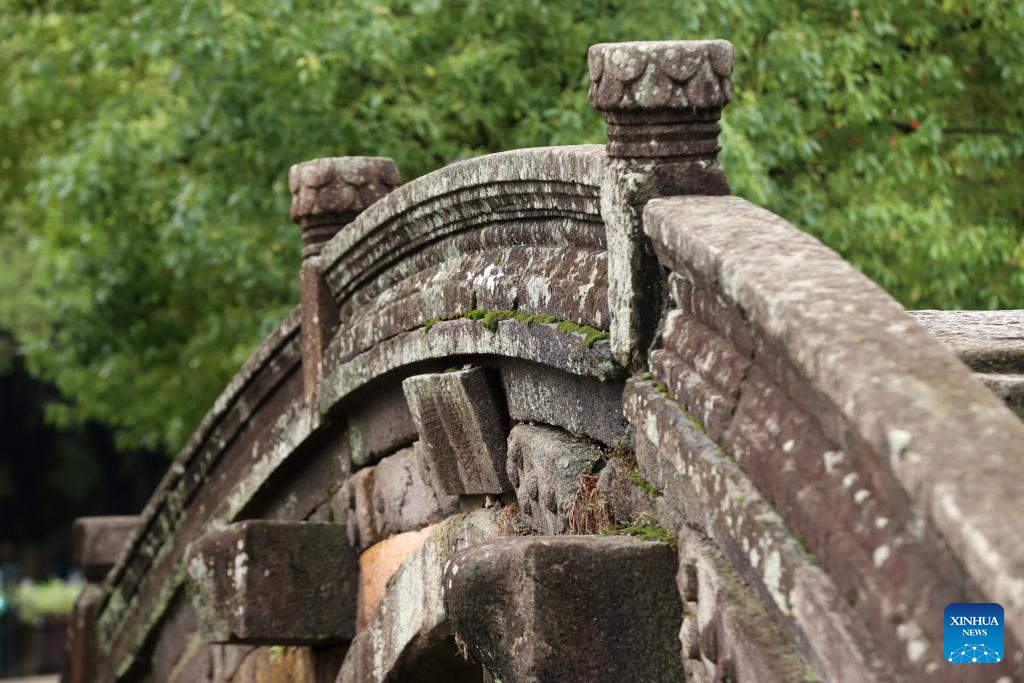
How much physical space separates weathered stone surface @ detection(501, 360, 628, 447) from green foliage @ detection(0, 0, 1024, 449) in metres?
3.58

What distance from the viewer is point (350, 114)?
832 centimetres

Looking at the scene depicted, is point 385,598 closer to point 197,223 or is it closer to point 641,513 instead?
point 641,513

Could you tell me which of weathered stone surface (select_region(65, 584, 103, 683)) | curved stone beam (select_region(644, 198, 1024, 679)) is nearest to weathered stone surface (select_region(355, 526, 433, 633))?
curved stone beam (select_region(644, 198, 1024, 679))

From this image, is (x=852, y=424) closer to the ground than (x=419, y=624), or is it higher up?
higher up

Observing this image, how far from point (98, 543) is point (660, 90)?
6.44m

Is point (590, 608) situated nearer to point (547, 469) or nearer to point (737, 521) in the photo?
point (737, 521)

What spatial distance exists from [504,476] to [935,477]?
2.32 m

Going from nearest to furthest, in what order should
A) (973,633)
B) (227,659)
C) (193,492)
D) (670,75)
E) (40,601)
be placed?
(973,633) → (670,75) → (227,659) → (193,492) → (40,601)

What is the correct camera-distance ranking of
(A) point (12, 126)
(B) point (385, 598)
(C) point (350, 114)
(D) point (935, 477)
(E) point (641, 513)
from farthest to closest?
(A) point (12, 126) < (C) point (350, 114) < (B) point (385, 598) < (E) point (641, 513) < (D) point (935, 477)

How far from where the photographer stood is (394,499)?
5180 mm

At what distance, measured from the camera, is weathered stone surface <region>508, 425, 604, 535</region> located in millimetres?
3590

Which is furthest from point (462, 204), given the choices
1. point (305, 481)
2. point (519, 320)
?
point (305, 481)

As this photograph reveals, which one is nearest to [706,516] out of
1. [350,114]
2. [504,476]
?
[504,476]

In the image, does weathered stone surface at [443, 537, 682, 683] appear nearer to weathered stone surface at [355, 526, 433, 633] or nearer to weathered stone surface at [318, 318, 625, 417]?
weathered stone surface at [318, 318, 625, 417]
